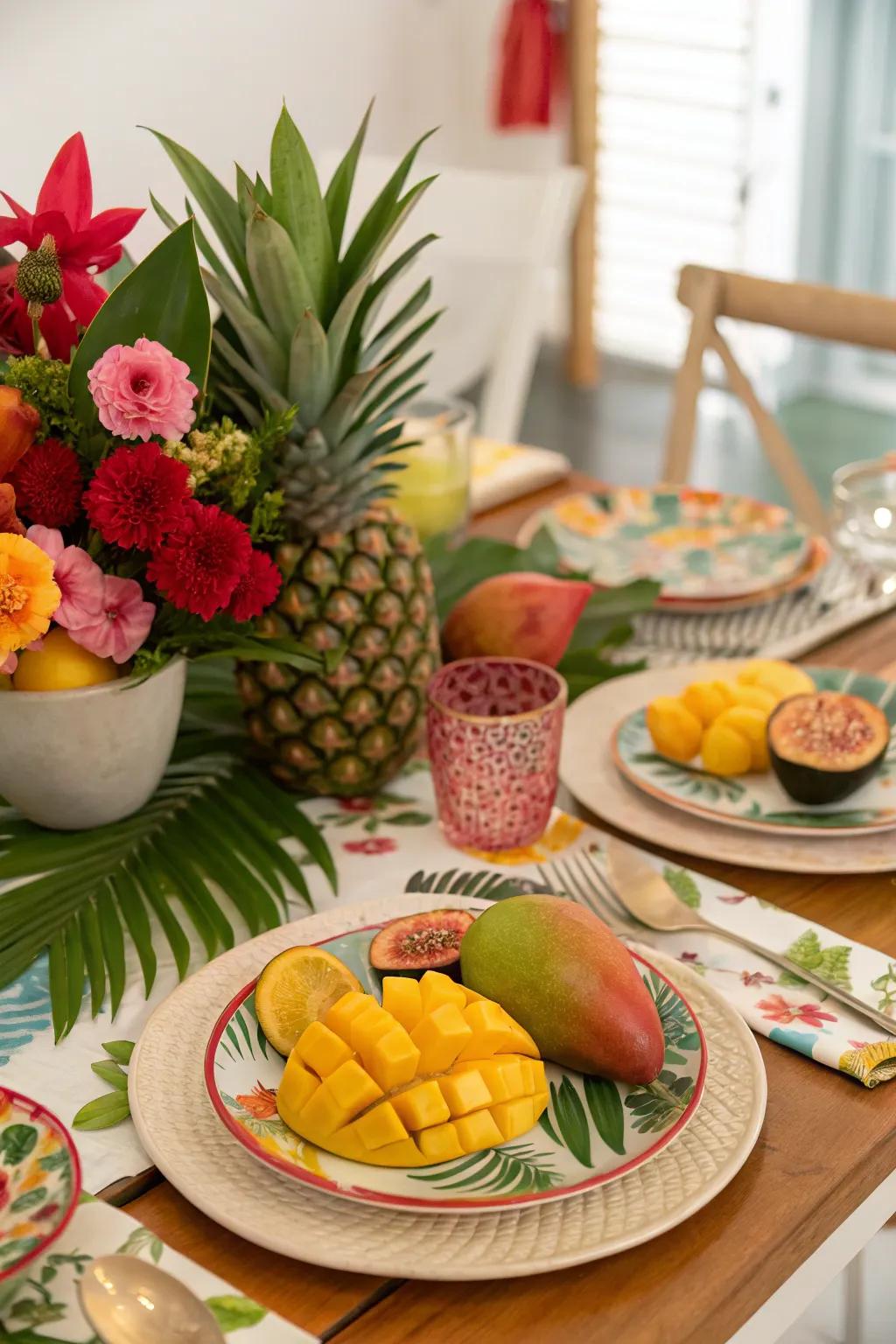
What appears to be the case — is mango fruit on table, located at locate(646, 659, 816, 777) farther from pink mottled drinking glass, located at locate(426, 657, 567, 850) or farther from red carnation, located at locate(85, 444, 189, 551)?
red carnation, located at locate(85, 444, 189, 551)

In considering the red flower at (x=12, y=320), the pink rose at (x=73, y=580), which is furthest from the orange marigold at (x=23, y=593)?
the red flower at (x=12, y=320)

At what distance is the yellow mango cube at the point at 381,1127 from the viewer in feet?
2.03

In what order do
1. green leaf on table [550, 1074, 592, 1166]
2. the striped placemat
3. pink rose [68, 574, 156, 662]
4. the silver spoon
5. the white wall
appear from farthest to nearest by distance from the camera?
the white wall
the striped placemat
pink rose [68, 574, 156, 662]
green leaf on table [550, 1074, 592, 1166]
the silver spoon

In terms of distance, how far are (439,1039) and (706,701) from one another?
439 millimetres

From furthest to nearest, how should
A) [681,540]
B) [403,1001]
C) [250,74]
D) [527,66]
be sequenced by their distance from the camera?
1. [527,66]
2. [250,74]
3. [681,540]
4. [403,1001]

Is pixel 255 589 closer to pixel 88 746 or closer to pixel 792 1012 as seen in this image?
pixel 88 746

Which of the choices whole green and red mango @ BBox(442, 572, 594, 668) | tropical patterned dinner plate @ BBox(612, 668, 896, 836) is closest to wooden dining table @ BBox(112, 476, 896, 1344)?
tropical patterned dinner plate @ BBox(612, 668, 896, 836)

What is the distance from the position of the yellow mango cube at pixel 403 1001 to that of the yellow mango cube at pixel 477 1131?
0.05 meters

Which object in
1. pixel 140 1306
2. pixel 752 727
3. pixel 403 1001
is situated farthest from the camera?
pixel 752 727

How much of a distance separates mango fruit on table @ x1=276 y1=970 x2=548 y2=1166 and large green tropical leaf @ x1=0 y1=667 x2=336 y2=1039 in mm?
191

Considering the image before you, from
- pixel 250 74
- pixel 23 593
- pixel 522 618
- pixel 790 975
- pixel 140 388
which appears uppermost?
pixel 250 74

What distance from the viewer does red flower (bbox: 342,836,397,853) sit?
954mm

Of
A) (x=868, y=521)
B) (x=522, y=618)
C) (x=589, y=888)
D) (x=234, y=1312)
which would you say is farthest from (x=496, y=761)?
(x=868, y=521)

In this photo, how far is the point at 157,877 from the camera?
0.90 meters
